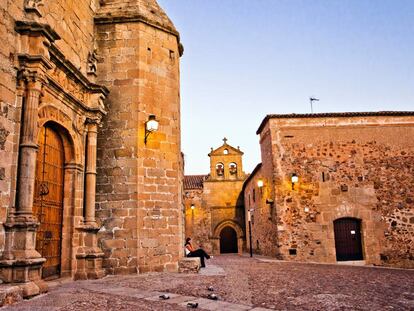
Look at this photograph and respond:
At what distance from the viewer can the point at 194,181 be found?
Result: 30.2 metres

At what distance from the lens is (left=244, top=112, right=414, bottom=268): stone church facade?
46.0 feet

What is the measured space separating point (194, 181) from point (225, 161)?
3169mm

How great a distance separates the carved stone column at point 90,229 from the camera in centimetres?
734

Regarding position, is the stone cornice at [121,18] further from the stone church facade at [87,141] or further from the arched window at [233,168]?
the arched window at [233,168]

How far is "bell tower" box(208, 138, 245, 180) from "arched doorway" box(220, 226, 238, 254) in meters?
4.69

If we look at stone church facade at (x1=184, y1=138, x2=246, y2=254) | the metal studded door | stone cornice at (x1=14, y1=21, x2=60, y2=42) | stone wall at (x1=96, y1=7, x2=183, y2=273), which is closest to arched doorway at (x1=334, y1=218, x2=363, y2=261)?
stone wall at (x1=96, y1=7, x2=183, y2=273)

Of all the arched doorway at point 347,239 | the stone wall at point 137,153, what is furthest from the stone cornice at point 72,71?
the arched doorway at point 347,239

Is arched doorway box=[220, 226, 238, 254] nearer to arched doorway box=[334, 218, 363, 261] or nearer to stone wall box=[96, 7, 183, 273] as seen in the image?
arched doorway box=[334, 218, 363, 261]

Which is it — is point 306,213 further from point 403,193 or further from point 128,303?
point 128,303

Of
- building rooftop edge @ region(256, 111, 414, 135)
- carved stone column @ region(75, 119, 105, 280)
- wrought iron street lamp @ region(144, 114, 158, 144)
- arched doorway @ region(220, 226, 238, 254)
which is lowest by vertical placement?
arched doorway @ region(220, 226, 238, 254)

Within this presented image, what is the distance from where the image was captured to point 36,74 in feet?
19.0

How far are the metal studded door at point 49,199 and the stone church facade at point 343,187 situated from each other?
9156 mm

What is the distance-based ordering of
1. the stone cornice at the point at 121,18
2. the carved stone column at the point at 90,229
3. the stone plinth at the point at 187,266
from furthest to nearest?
the stone cornice at the point at 121,18
the stone plinth at the point at 187,266
the carved stone column at the point at 90,229

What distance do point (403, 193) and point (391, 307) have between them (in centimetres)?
1108
